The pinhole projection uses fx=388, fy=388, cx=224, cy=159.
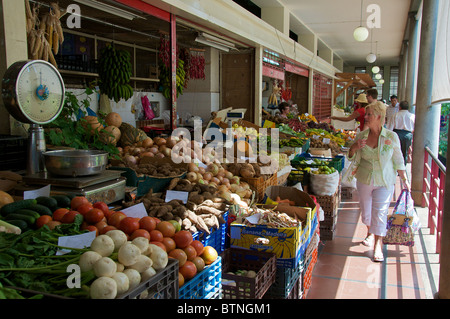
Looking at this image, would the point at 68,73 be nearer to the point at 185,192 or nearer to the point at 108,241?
the point at 185,192

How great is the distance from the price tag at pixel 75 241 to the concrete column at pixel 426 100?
6381 millimetres

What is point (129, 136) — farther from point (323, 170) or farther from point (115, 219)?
point (323, 170)

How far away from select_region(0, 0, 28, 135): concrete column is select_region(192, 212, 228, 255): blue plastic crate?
1.74m

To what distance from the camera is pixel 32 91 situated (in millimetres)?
2467

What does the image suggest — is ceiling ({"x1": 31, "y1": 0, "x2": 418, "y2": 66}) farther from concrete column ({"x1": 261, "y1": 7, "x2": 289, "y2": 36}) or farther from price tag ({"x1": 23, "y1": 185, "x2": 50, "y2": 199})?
price tag ({"x1": 23, "y1": 185, "x2": 50, "y2": 199})

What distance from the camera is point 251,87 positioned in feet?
26.4

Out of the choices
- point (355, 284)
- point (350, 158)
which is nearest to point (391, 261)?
point (355, 284)

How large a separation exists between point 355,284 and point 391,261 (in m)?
0.85

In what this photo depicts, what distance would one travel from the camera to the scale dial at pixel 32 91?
Result: 2.35 m

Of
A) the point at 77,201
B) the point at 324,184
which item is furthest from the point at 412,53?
the point at 77,201

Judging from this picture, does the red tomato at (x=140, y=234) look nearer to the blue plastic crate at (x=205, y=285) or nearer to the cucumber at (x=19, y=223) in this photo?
the blue plastic crate at (x=205, y=285)

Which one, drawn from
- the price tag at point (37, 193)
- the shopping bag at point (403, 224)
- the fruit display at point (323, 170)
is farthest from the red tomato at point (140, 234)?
the fruit display at point (323, 170)

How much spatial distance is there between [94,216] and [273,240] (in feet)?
4.36

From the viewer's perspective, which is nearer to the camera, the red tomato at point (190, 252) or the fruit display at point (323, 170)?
the red tomato at point (190, 252)
